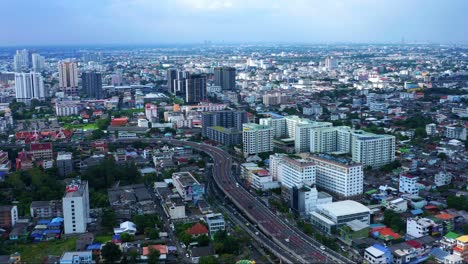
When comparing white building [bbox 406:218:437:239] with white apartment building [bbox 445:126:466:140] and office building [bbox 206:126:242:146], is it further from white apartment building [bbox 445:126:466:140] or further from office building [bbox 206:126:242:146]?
white apartment building [bbox 445:126:466:140]

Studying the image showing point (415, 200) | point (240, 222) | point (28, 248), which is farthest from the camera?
point (415, 200)

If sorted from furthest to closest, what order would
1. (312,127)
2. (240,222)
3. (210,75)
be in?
(210,75), (312,127), (240,222)

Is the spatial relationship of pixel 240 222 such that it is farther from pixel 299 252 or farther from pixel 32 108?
pixel 32 108

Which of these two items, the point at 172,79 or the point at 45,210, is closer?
the point at 45,210

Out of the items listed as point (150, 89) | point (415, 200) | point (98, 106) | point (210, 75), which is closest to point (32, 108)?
point (98, 106)

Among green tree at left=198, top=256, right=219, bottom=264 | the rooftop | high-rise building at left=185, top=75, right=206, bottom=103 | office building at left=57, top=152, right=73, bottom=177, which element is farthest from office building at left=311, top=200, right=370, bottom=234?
high-rise building at left=185, top=75, right=206, bottom=103

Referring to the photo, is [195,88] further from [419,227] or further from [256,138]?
[419,227]

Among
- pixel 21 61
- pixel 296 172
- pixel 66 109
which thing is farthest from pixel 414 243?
pixel 21 61

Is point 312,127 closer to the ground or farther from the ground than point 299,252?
farther from the ground
